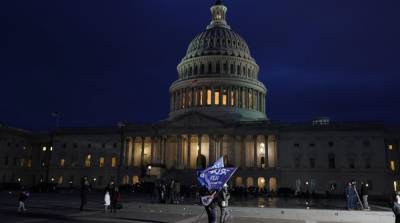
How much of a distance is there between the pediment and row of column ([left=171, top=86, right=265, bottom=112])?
1477cm

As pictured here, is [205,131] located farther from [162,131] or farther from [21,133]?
[21,133]

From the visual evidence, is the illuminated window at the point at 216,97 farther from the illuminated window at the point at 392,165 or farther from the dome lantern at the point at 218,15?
the illuminated window at the point at 392,165

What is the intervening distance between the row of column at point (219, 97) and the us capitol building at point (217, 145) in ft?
0.88

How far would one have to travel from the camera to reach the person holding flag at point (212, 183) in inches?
623

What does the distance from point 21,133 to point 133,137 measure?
3123 centimetres

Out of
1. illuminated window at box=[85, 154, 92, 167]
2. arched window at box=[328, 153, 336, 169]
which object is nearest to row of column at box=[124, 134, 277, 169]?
arched window at box=[328, 153, 336, 169]

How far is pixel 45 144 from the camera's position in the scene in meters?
105

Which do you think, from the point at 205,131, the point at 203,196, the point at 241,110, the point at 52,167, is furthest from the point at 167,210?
the point at 52,167

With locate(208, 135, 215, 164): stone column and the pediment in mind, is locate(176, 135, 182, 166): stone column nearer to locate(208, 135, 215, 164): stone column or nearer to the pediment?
the pediment

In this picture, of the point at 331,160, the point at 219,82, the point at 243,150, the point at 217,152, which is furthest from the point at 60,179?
the point at 331,160

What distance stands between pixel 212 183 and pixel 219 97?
86215 mm

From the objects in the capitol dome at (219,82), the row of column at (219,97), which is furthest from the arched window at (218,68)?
the row of column at (219,97)

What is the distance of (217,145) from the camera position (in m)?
86.0

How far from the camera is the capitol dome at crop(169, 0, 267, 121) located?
101125 mm
